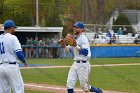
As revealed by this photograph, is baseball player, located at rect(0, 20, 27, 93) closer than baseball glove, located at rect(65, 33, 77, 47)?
Yes

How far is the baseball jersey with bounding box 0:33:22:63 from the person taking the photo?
10.4m

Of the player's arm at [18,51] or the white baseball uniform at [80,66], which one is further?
the white baseball uniform at [80,66]

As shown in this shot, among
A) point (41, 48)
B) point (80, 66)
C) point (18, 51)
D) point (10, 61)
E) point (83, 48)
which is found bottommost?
point (41, 48)

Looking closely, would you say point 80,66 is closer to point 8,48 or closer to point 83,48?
point 83,48

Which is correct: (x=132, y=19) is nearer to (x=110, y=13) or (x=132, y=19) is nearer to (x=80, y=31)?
(x=110, y=13)

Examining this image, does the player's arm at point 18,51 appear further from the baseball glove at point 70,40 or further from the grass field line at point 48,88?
the grass field line at point 48,88

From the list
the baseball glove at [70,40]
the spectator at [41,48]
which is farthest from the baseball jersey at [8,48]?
the spectator at [41,48]

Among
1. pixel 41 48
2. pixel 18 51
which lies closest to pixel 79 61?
pixel 18 51

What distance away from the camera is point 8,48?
Answer: 34.2ft

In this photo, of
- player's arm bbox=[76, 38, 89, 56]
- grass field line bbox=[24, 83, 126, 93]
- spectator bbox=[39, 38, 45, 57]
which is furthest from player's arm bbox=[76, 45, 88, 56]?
spectator bbox=[39, 38, 45, 57]

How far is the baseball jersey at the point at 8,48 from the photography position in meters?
10.4

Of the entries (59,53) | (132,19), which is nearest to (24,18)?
(59,53)

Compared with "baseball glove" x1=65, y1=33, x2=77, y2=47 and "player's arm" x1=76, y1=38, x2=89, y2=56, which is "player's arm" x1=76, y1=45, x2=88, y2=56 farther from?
"baseball glove" x1=65, y1=33, x2=77, y2=47

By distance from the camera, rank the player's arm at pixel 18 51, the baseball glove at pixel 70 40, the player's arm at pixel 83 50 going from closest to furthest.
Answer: the player's arm at pixel 18 51 → the baseball glove at pixel 70 40 → the player's arm at pixel 83 50
